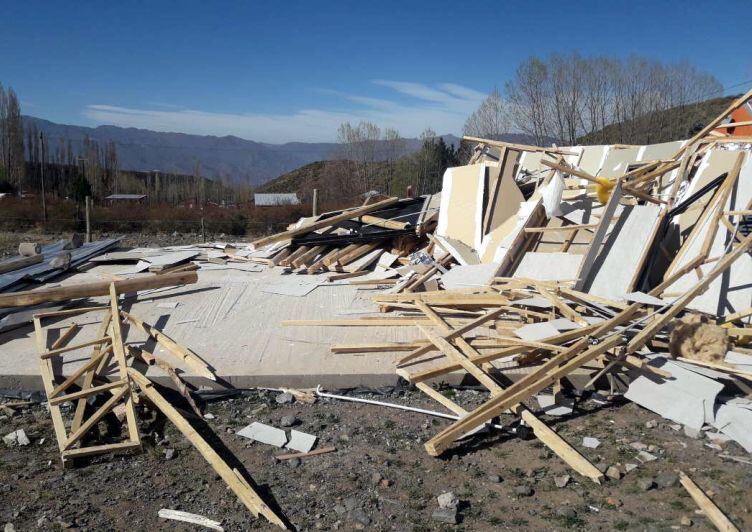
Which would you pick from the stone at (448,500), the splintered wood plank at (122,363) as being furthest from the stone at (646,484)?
the splintered wood plank at (122,363)

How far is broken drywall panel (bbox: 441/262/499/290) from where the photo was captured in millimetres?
8320

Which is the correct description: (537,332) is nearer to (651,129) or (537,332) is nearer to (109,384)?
(109,384)

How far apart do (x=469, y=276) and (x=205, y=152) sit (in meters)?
123

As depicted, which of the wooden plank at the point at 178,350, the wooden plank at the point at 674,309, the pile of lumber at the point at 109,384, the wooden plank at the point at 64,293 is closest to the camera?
the pile of lumber at the point at 109,384

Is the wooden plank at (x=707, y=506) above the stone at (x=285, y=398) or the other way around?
above

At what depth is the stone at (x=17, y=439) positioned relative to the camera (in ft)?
15.7

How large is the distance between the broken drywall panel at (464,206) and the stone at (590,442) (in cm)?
555

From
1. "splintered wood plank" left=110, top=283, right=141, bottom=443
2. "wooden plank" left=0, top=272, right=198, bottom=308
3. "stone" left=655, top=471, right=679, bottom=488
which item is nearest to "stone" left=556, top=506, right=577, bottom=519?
"stone" left=655, top=471, right=679, bottom=488

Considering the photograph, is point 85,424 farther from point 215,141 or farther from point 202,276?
point 215,141

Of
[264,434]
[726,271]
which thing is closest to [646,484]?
[264,434]

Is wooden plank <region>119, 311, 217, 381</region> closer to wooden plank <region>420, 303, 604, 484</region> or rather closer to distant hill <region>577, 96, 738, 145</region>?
wooden plank <region>420, 303, 604, 484</region>

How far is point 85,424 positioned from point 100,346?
68.7 inches

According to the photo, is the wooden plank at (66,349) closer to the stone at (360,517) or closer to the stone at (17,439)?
the stone at (17,439)

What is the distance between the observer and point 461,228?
34.6 feet
